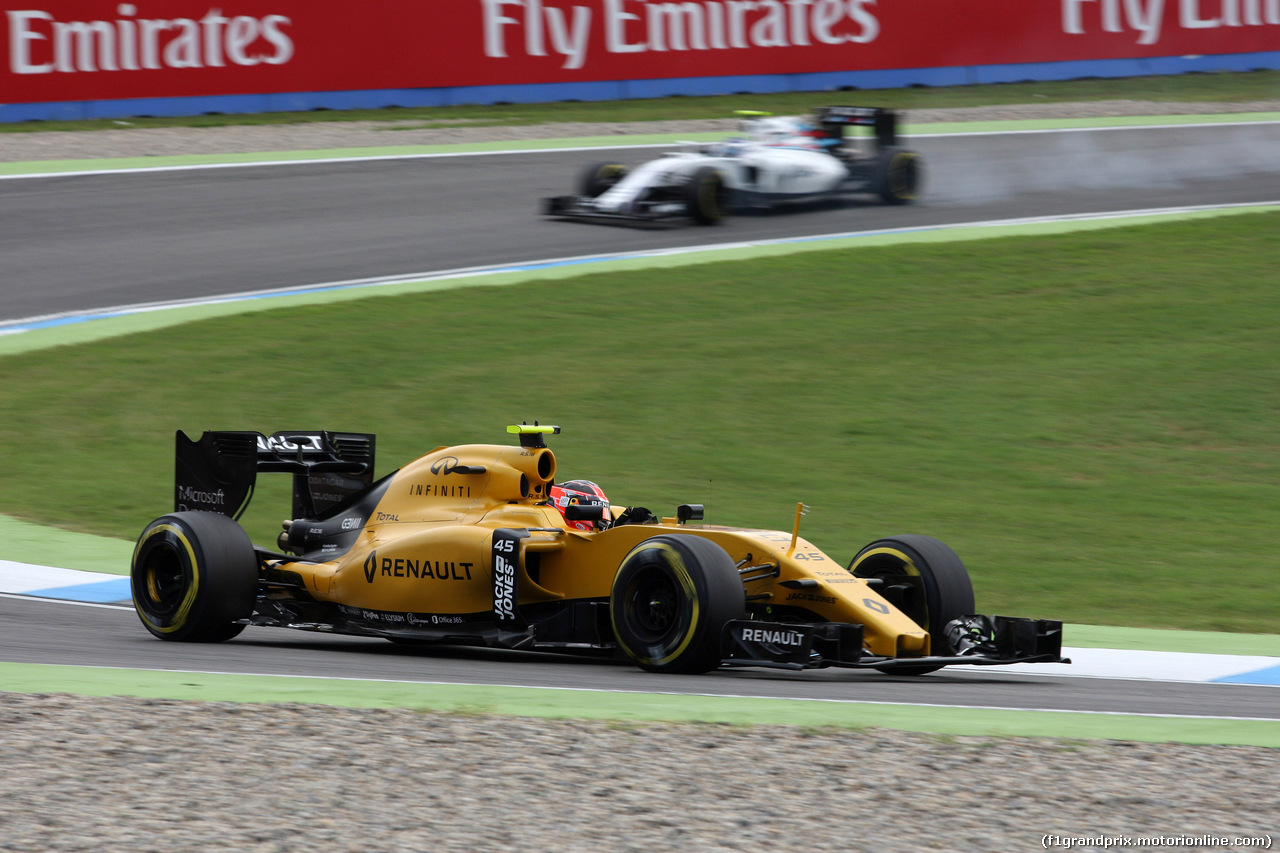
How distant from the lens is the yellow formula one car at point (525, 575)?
24.7 feet

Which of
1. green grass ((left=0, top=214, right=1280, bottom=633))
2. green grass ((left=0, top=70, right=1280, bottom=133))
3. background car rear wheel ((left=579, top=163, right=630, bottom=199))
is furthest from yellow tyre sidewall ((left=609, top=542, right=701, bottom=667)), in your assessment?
green grass ((left=0, top=70, right=1280, bottom=133))

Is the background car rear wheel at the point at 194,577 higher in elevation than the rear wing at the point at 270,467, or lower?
lower

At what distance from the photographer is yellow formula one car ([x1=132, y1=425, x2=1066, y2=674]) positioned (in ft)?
24.7

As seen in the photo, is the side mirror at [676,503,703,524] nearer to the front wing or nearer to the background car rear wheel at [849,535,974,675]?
the front wing

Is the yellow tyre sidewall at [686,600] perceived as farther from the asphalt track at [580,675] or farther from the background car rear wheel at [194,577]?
the background car rear wheel at [194,577]

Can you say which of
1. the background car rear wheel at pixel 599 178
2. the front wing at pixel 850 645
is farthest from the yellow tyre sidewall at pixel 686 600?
the background car rear wheel at pixel 599 178

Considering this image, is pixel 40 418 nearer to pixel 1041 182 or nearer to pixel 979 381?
pixel 979 381

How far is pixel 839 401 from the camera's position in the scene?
16000mm

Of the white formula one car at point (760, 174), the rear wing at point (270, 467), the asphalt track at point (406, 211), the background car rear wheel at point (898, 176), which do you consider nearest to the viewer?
the rear wing at point (270, 467)

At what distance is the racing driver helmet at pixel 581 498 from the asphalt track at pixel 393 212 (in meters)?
1.39

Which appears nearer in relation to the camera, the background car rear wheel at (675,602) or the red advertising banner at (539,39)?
the background car rear wheel at (675,602)

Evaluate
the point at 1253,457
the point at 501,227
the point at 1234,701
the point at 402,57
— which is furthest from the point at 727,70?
the point at 1234,701

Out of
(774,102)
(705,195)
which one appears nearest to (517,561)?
(705,195)

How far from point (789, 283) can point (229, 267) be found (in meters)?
6.93
